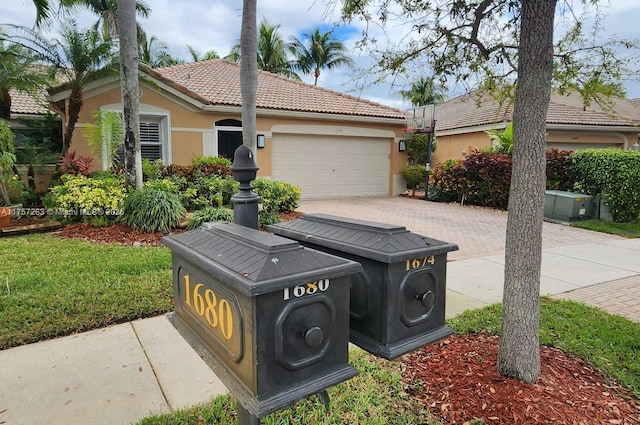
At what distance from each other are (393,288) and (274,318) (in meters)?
0.47

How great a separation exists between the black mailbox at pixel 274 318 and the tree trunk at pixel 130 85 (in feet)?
24.8

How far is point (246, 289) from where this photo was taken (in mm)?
1057

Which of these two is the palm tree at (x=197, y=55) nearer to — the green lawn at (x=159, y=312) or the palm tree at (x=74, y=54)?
the palm tree at (x=74, y=54)

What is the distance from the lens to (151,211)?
24.7 ft

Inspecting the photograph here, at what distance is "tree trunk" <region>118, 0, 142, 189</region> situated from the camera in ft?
25.0

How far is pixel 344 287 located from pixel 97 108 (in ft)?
39.6

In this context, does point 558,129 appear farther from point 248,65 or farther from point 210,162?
point 248,65

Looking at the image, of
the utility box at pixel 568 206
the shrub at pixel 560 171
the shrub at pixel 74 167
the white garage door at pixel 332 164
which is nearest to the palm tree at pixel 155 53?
the white garage door at pixel 332 164

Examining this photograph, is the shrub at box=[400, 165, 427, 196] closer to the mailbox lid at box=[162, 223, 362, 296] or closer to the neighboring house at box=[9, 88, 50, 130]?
the neighboring house at box=[9, 88, 50, 130]

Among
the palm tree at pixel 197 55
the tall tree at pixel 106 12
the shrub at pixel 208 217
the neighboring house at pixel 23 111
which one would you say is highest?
the palm tree at pixel 197 55

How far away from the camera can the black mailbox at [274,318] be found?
43.7 inches

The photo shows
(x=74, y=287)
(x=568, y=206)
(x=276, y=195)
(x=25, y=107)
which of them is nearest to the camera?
(x=74, y=287)

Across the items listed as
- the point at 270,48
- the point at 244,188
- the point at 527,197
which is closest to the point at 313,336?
the point at 244,188

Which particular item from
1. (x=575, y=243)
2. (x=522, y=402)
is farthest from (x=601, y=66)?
(x=575, y=243)
